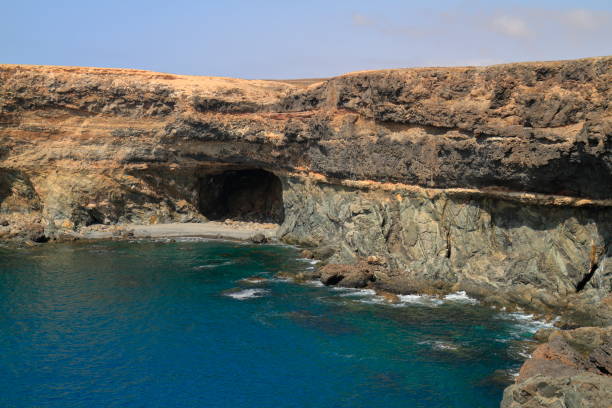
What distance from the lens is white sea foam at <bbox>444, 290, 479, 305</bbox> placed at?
35.9m

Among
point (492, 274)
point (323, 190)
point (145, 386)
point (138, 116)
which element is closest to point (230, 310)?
point (145, 386)

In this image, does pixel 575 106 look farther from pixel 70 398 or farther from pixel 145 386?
pixel 70 398

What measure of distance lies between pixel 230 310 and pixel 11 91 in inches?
1551

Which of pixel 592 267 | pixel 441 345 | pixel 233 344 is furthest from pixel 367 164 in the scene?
pixel 233 344

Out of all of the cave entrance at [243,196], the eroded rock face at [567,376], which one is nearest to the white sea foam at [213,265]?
the cave entrance at [243,196]

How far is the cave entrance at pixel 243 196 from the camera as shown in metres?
66.2

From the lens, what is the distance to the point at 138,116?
196 feet

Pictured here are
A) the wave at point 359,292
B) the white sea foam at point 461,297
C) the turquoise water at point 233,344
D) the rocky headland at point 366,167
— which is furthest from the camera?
the wave at point 359,292

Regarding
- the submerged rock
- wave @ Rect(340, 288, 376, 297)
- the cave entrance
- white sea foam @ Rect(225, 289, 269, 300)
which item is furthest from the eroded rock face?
the cave entrance

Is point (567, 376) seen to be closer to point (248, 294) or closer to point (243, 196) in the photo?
point (248, 294)

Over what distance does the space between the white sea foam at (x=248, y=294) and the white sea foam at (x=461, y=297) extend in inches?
487

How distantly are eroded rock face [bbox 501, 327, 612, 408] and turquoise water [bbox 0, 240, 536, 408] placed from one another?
2250 mm

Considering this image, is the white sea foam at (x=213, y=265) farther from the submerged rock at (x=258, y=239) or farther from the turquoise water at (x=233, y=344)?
the submerged rock at (x=258, y=239)

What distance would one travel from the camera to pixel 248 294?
1496 inches
